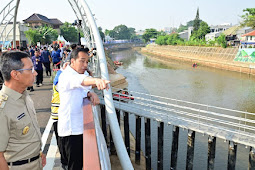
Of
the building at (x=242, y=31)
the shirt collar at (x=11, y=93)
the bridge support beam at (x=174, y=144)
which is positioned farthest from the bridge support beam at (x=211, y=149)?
the building at (x=242, y=31)

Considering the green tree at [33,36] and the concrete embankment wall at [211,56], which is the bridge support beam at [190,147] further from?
the green tree at [33,36]

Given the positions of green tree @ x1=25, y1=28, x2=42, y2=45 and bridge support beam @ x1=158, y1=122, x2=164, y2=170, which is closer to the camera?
bridge support beam @ x1=158, y1=122, x2=164, y2=170

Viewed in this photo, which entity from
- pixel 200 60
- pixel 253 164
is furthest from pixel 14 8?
pixel 200 60

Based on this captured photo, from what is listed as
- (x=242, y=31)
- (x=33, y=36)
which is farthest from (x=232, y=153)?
(x=242, y=31)

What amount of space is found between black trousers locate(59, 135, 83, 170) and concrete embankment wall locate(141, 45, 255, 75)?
3330 centimetres

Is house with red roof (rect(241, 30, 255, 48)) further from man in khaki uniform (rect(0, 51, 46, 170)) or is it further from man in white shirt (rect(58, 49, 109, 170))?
man in khaki uniform (rect(0, 51, 46, 170))

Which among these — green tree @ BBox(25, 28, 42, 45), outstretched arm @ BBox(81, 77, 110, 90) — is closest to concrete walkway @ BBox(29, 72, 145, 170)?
outstretched arm @ BBox(81, 77, 110, 90)

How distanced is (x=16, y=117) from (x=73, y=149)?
134 cm

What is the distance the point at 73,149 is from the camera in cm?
312

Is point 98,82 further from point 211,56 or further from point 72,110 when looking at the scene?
point 211,56

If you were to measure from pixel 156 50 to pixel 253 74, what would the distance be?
41288 mm

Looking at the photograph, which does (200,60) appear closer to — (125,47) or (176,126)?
(176,126)

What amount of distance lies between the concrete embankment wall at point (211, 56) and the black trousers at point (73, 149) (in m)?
33.3

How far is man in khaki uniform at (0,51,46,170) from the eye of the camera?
74.4 inches
